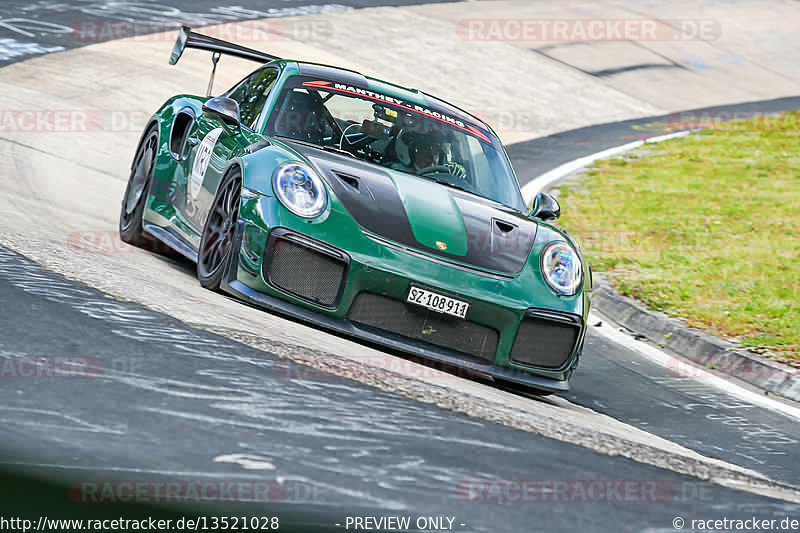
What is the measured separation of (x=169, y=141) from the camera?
7.31m

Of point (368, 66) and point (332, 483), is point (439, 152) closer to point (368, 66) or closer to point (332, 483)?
point (332, 483)

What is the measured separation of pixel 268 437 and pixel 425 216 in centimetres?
241

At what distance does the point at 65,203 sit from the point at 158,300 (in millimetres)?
3931

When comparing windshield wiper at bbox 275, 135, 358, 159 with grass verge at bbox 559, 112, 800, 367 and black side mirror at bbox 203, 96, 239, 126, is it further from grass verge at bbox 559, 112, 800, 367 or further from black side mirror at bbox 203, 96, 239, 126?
grass verge at bbox 559, 112, 800, 367

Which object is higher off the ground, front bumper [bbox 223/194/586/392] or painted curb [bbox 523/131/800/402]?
front bumper [bbox 223/194/586/392]

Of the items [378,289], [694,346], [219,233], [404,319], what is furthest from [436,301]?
[694,346]

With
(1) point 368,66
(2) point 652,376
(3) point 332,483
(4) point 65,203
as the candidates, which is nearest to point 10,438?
(3) point 332,483
